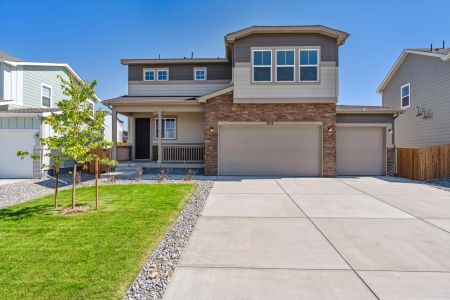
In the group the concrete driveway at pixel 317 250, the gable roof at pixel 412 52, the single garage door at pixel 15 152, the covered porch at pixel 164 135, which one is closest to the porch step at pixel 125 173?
the covered porch at pixel 164 135

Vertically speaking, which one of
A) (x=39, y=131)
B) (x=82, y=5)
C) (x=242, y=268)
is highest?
(x=82, y=5)

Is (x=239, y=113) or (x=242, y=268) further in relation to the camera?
(x=239, y=113)

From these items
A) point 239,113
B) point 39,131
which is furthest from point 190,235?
point 39,131

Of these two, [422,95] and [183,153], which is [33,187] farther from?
[422,95]

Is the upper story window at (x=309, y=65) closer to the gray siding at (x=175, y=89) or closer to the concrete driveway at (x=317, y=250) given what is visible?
the gray siding at (x=175, y=89)

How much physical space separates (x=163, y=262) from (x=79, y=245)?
5.32 feet

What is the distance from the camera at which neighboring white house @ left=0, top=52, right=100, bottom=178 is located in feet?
39.0

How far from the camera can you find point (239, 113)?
42.2 feet

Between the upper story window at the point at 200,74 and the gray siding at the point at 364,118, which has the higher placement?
the upper story window at the point at 200,74

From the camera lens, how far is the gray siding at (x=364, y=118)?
1324cm

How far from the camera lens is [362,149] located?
44.0ft

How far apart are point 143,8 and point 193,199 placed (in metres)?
11.1

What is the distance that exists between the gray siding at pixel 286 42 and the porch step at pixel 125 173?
25.2 ft

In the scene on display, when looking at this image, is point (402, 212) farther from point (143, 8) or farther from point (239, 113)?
point (143, 8)
